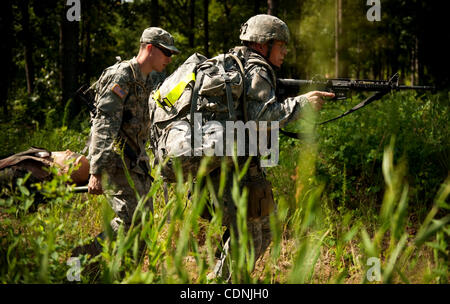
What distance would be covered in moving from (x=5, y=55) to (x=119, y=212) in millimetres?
7887

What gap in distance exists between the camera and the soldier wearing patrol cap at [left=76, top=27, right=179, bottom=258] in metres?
3.00

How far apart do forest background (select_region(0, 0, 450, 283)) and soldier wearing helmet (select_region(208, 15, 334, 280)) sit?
10.0 inches

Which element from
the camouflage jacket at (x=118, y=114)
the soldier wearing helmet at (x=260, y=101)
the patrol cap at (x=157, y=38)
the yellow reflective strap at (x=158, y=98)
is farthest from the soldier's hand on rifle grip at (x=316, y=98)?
the camouflage jacket at (x=118, y=114)

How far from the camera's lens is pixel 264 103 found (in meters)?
2.69

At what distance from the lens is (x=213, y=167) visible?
8.64 feet

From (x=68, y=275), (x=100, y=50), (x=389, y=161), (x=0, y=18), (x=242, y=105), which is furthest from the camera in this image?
(x=100, y=50)

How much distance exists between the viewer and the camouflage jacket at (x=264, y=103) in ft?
8.79

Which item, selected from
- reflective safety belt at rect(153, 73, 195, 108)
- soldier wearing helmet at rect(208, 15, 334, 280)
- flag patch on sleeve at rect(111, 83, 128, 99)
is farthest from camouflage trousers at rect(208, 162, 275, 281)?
flag patch on sleeve at rect(111, 83, 128, 99)

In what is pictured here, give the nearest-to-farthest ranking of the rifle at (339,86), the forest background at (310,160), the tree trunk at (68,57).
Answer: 1. the forest background at (310,160)
2. the rifle at (339,86)
3. the tree trunk at (68,57)

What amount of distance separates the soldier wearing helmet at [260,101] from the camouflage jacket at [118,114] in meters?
0.75

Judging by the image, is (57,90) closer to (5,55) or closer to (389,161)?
(5,55)

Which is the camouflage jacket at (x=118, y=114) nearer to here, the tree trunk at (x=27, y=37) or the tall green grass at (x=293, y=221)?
the tall green grass at (x=293, y=221)

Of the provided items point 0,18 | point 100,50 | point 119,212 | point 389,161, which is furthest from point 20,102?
point 389,161

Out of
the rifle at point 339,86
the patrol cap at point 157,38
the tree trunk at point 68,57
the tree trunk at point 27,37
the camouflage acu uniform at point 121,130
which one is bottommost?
the camouflage acu uniform at point 121,130
